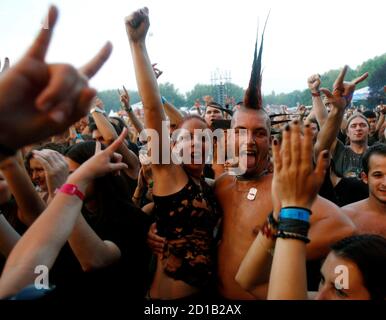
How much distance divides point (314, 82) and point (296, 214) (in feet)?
10.3

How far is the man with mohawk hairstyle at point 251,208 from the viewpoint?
1885mm

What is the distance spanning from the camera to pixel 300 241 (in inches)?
44.4

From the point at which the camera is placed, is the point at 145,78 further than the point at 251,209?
No

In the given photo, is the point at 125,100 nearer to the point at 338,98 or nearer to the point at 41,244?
the point at 338,98

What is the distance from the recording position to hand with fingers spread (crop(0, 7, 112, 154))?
2.16 ft

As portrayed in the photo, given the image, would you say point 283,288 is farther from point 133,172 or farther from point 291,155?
point 133,172

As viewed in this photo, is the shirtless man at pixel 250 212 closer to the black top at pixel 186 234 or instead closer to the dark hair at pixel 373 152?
the black top at pixel 186 234

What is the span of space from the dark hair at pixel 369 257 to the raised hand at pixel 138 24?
4.73 feet

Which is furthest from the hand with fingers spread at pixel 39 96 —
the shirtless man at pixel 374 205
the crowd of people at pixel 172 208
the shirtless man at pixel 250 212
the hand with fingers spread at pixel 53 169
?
the shirtless man at pixel 374 205

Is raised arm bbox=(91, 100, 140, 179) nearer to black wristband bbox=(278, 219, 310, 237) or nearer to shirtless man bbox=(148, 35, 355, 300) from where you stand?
shirtless man bbox=(148, 35, 355, 300)

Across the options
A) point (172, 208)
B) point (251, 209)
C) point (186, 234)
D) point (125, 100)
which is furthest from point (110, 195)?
point (125, 100)

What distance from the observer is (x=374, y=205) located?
2494 millimetres
